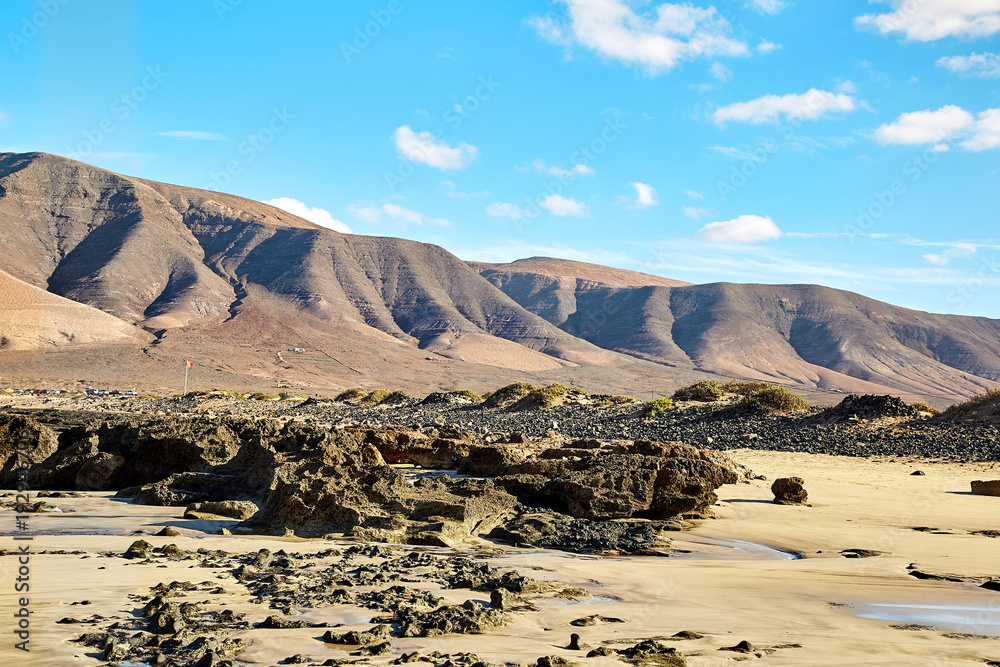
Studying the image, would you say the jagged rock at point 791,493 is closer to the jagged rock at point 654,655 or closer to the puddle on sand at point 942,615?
the puddle on sand at point 942,615

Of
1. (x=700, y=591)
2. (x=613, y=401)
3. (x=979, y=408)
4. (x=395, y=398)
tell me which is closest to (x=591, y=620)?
(x=700, y=591)

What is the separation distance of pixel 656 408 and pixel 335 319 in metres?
102

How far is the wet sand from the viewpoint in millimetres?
4211

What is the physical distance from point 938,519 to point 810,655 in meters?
6.84

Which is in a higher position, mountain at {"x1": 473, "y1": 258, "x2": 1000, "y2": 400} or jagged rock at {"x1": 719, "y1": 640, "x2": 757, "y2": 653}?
mountain at {"x1": 473, "y1": 258, "x2": 1000, "y2": 400}

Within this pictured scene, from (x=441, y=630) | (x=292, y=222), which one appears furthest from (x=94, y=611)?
(x=292, y=222)

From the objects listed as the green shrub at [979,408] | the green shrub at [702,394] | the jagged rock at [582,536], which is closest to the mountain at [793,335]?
the green shrub at [702,394]

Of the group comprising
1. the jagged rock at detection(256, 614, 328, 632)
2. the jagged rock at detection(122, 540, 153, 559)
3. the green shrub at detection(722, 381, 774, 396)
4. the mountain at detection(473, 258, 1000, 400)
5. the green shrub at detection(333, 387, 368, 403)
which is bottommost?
the green shrub at detection(333, 387, 368, 403)

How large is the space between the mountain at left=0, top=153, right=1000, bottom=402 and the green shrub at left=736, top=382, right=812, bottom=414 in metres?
60.6

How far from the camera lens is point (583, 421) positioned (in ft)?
95.2

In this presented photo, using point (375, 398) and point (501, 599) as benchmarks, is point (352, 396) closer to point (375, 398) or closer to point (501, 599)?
point (375, 398)

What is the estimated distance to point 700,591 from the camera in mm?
5844

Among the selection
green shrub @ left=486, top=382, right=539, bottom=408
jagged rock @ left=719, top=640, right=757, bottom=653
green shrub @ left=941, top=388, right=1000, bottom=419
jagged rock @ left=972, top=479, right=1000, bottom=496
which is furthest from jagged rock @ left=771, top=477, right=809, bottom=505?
green shrub @ left=486, top=382, right=539, bottom=408

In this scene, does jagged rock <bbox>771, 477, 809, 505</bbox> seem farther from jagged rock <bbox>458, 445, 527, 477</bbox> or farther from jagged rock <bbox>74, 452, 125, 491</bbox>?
jagged rock <bbox>74, 452, 125, 491</bbox>
